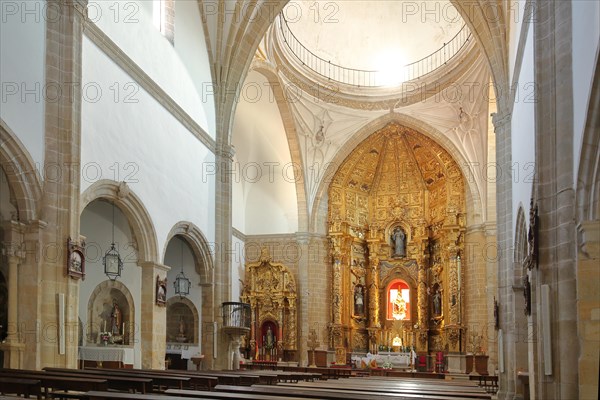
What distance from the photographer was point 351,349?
29266mm

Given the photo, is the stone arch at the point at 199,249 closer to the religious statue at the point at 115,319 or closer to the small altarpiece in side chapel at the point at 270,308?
the religious statue at the point at 115,319

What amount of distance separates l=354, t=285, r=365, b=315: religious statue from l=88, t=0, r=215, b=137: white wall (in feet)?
37.8

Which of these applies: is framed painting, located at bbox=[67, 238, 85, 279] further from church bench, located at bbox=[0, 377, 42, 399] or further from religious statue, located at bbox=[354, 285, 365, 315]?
religious statue, located at bbox=[354, 285, 365, 315]

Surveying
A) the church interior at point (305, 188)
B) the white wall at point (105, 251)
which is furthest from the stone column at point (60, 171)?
the white wall at point (105, 251)

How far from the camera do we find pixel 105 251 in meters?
17.4

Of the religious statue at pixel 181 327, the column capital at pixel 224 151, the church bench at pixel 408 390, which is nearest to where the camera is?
the church bench at pixel 408 390

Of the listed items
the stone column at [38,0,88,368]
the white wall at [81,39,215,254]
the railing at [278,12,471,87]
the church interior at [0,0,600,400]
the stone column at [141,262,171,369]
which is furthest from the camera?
the railing at [278,12,471,87]

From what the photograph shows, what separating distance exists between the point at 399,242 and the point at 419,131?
4.73 meters

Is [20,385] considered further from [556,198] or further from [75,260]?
[556,198]

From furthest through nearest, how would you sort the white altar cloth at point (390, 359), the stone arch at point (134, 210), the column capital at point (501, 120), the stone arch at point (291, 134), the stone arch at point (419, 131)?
the white altar cloth at point (390, 359) < the stone arch at point (419, 131) < the stone arch at point (291, 134) < the column capital at point (501, 120) < the stone arch at point (134, 210)

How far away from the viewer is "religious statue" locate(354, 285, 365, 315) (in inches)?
1178

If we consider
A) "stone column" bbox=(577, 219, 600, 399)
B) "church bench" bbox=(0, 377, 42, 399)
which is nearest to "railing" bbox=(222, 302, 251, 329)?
"church bench" bbox=(0, 377, 42, 399)

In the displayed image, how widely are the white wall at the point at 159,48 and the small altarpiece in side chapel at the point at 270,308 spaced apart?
894cm

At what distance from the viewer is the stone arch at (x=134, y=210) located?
49.1ft
